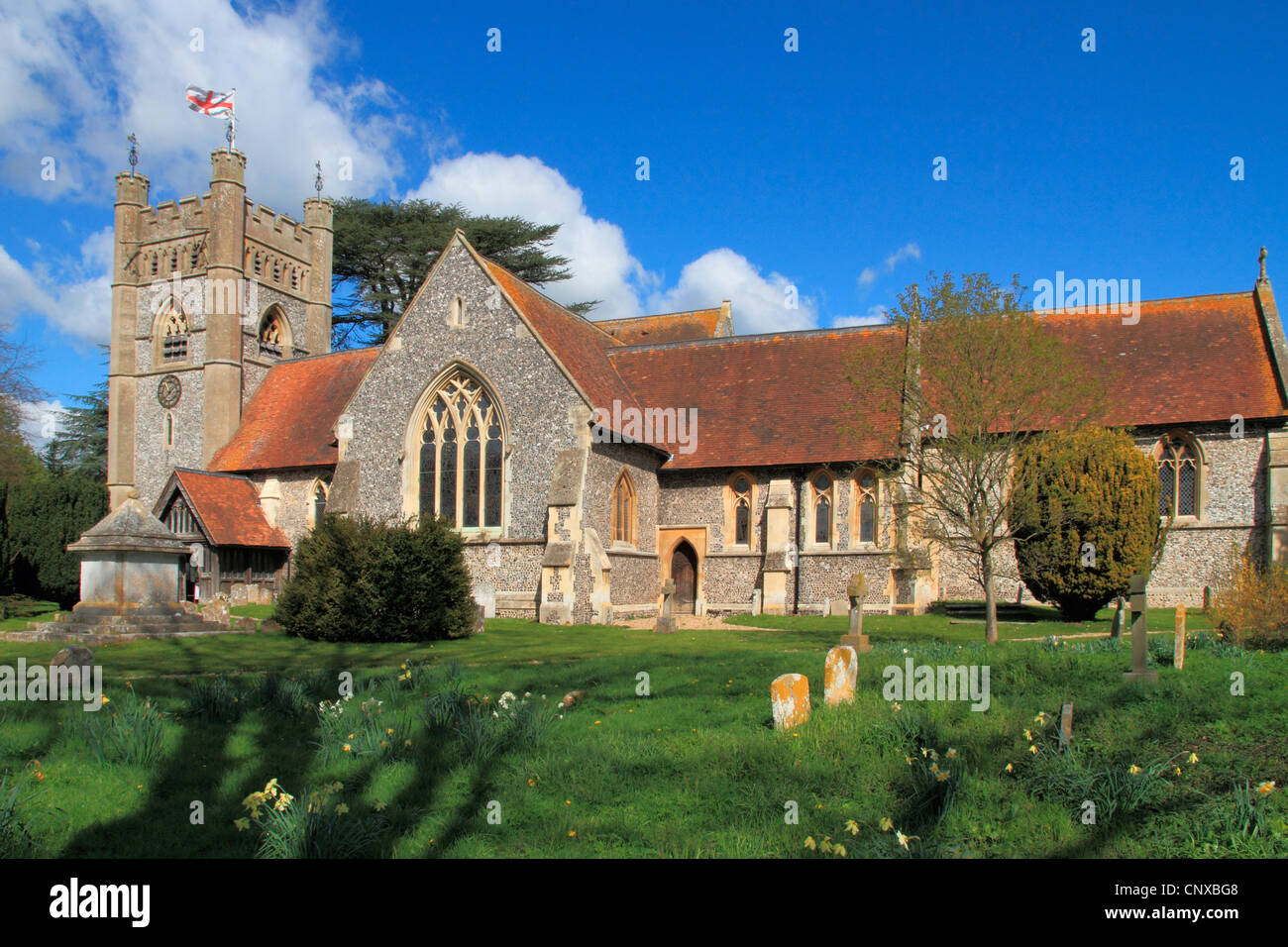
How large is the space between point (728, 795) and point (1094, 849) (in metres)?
2.62

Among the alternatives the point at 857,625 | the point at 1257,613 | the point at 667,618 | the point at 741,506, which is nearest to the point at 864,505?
the point at 741,506

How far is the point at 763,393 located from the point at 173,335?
22.7 metres

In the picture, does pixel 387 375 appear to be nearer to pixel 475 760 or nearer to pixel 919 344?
pixel 919 344

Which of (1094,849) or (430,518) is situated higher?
(430,518)

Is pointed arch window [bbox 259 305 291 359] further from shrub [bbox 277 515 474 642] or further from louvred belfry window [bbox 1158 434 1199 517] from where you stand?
louvred belfry window [bbox 1158 434 1199 517]

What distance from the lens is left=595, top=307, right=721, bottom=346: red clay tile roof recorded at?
37406 mm

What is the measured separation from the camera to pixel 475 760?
8.09 m

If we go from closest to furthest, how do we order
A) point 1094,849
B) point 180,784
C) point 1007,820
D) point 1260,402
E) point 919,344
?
point 1094,849, point 1007,820, point 180,784, point 919,344, point 1260,402

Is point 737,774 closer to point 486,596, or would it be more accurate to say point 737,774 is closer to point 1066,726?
point 1066,726

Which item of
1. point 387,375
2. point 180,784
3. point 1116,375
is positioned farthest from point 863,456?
point 180,784

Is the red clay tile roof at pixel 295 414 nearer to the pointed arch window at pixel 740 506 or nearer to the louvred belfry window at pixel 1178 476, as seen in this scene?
the pointed arch window at pixel 740 506
